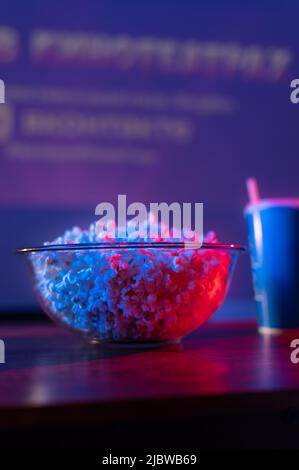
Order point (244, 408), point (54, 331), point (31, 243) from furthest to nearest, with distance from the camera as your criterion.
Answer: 1. point (31, 243)
2. point (54, 331)
3. point (244, 408)

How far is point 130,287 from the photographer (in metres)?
0.73

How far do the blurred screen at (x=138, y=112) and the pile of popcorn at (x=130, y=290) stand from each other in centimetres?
110

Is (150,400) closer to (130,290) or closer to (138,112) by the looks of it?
(130,290)

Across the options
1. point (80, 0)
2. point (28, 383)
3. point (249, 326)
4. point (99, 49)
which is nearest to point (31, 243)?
point (99, 49)

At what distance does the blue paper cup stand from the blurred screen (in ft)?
2.99

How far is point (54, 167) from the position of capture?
1.86 metres

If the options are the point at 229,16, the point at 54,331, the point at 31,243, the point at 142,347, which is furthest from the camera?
the point at 229,16

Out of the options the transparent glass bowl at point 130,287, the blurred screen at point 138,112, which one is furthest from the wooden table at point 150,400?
the blurred screen at point 138,112

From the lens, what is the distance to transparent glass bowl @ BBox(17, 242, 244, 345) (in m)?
0.73

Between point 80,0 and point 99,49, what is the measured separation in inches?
6.0

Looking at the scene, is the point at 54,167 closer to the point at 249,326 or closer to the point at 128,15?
the point at 128,15

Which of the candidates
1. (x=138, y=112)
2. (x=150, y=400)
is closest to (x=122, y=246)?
(x=150, y=400)

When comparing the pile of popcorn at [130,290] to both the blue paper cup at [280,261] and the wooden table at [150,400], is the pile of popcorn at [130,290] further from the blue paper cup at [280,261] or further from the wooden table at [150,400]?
the blue paper cup at [280,261]

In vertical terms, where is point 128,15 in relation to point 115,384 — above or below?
above
